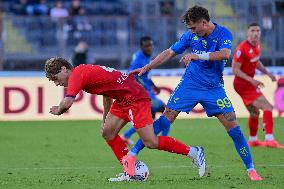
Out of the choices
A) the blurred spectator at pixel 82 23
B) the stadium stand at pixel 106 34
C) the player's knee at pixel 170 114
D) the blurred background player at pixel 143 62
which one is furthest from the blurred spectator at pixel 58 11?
the player's knee at pixel 170 114

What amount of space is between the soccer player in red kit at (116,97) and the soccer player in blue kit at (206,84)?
0.83ft

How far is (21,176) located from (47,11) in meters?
15.9

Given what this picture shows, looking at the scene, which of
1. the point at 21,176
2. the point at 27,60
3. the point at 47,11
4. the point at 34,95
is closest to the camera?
the point at 21,176

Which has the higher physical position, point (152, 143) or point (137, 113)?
point (137, 113)

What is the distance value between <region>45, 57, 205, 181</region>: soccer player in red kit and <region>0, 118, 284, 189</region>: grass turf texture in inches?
17.5

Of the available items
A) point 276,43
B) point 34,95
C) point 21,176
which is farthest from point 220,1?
point 21,176

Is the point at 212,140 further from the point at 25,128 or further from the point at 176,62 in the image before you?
the point at 176,62

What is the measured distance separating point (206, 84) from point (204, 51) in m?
0.44

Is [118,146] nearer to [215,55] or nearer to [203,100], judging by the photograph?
[203,100]

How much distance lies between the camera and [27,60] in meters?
25.2

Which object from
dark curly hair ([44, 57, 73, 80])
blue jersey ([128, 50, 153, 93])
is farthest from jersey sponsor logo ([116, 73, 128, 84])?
blue jersey ([128, 50, 153, 93])

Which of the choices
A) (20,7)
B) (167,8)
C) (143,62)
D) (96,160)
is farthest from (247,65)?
(20,7)

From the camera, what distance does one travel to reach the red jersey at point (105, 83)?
1058 centimetres

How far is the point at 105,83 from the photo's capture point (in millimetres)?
10883
